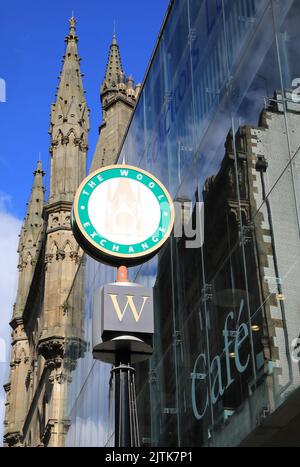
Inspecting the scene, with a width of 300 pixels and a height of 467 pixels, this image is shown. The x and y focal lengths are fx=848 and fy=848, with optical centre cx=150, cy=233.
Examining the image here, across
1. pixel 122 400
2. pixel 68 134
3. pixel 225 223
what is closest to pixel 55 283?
pixel 68 134

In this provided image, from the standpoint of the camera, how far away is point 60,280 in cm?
4166

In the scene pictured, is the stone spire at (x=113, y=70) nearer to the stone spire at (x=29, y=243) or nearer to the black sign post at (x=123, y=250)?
the stone spire at (x=29, y=243)

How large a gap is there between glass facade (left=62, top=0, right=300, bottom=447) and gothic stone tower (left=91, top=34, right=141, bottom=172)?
27086 mm

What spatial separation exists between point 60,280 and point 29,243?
21.1 metres

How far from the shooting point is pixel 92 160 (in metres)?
51.8

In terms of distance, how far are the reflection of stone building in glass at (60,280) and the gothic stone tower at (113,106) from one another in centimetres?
6

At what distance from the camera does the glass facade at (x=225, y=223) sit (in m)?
12.1

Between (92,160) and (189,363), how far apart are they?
3699cm

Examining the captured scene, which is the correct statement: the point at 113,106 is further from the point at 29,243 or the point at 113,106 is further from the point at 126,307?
the point at 126,307

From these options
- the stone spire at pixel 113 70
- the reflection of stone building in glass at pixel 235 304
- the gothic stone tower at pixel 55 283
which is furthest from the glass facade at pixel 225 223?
the stone spire at pixel 113 70

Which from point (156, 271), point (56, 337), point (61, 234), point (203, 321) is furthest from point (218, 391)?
point (61, 234)

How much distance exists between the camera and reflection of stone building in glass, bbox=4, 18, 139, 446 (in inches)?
1502

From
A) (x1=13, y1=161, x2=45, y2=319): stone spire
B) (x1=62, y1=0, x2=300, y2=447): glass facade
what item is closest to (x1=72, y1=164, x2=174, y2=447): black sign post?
(x1=62, y1=0, x2=300, y2=447): glass facade

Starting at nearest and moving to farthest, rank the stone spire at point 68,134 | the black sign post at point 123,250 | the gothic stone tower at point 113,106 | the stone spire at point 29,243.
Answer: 1. the black sign post at point 123,250
2. the stone spire at point 68,134
3. the gothic stone tower at point 113,106
4. the stone spire at point 29,243
